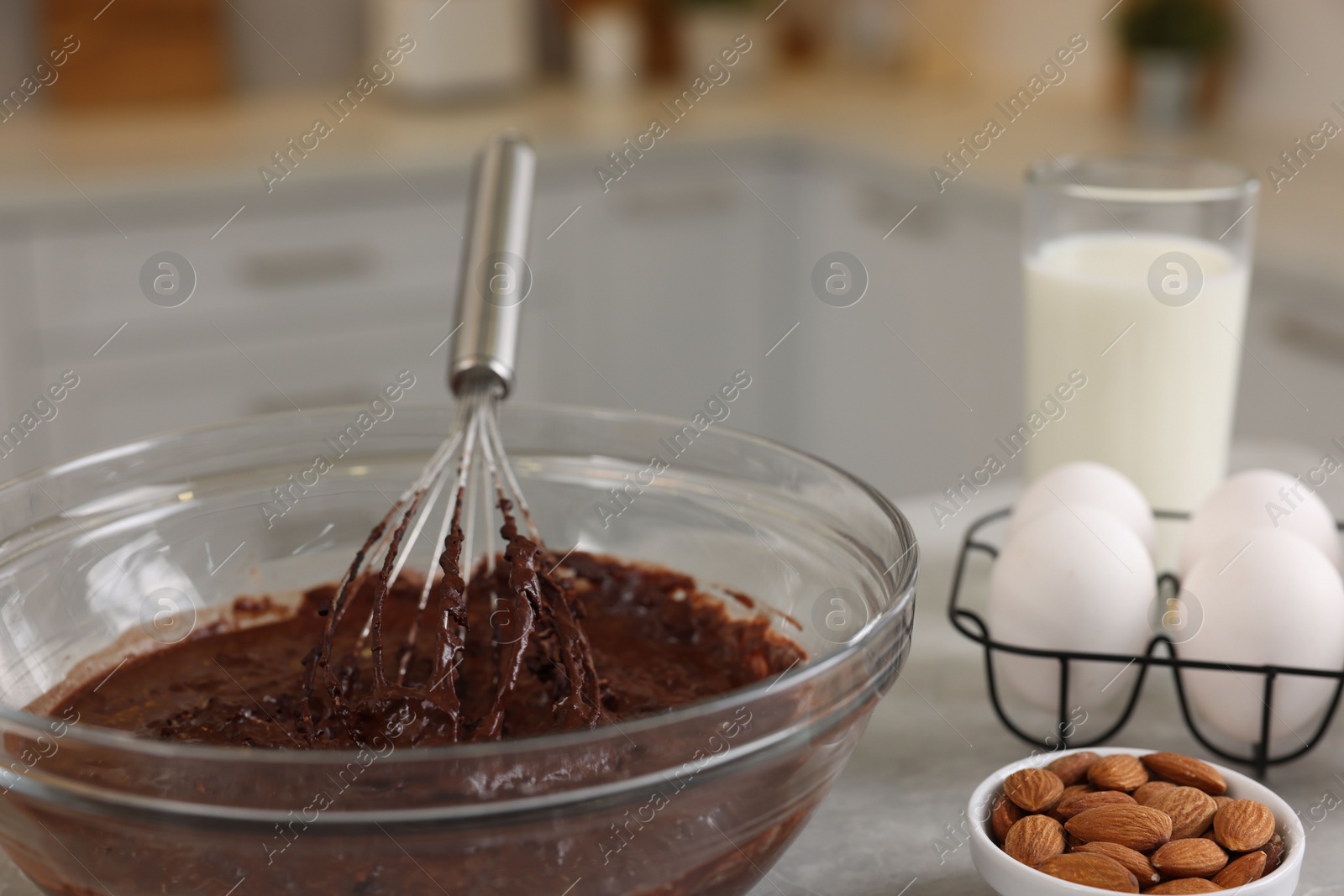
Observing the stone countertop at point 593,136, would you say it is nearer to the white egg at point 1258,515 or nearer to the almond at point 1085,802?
the white egg at point 1258,515

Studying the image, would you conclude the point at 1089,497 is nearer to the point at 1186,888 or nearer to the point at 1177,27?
the point at 1186,888

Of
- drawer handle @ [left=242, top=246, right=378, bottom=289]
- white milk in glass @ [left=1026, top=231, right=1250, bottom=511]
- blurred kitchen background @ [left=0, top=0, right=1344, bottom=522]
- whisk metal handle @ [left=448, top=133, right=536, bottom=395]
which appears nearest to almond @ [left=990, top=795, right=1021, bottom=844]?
whisk metal handle @ [left=448, top=133, right=536, bottom=395]

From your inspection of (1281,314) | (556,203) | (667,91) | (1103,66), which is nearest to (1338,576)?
(1281,314)

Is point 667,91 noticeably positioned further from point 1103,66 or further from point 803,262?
point 1103,66

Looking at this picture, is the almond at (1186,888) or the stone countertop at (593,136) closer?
the almond at (1186,888)

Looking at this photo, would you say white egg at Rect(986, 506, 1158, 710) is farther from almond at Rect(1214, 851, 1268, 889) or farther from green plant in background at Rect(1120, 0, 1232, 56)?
green plant in background at Rect(1120, 0, 1232, 56)

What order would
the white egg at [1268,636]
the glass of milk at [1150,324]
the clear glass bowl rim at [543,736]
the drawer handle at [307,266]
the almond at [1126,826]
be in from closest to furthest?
1. the clear glass bowl rim at [543,736]
2. the almond at [1126,826]
3. the white egg at [1268,636]
4. the glass of milk at [1150,324]
5. the drawer handle at [307,266]

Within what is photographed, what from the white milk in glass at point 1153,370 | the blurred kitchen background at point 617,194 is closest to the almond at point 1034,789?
the white milk in glass at point 1153,370

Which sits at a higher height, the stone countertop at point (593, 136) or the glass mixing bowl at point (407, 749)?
the stone countertop at point (593, 136)
